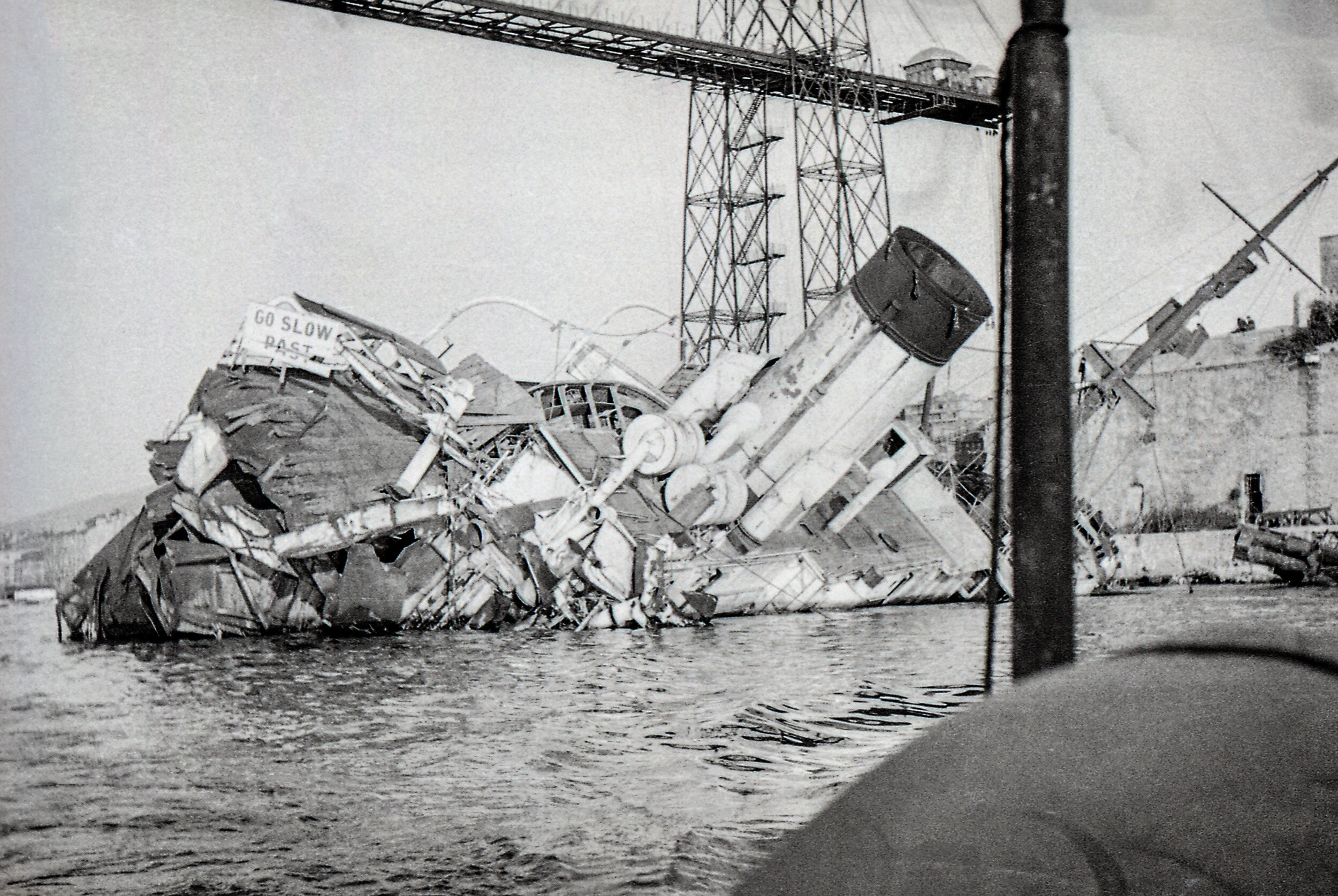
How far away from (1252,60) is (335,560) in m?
5.05

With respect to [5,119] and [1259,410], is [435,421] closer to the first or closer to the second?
[5,119]

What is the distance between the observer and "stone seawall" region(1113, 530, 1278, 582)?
4.32m

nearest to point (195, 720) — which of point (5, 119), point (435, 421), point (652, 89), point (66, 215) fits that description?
point (66, 215)

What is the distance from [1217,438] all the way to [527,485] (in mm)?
4362

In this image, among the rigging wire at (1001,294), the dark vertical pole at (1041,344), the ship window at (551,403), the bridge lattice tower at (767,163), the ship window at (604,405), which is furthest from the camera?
the ship window at (604,405)

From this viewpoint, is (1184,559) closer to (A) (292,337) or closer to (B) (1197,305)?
(B) (1197,305)

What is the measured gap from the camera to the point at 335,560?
6695 millimetres

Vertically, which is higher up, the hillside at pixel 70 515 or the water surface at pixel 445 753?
the hillside at pixel 70 515

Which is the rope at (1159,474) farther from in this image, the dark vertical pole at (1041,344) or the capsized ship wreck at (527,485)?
the dark vertical pole at (1041,344)

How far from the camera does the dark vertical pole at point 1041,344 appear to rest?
7.19 feet

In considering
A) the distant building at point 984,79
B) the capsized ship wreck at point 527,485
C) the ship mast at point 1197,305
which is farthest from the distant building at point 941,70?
the capsized ship wreck at point 527,485

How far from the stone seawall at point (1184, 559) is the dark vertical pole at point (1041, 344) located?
2.17m

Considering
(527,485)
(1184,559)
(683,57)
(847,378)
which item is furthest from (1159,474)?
(527,485)

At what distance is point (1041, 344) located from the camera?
2.20m
